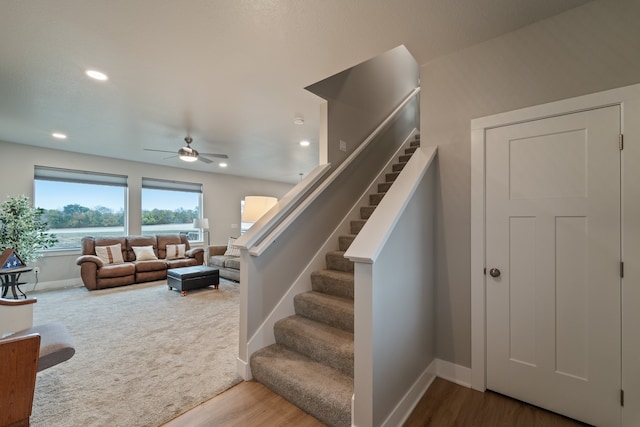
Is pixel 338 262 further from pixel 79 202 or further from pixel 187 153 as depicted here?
pixel 79 202

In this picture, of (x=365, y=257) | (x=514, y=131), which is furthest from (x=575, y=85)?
(x=365, y=257)

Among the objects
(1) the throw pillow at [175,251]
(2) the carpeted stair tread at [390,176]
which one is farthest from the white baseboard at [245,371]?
(1) the throw pillow at [175,251]

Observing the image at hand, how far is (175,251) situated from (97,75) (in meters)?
4.52

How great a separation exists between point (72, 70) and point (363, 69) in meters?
3.07

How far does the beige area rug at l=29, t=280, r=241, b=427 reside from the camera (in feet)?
5.99

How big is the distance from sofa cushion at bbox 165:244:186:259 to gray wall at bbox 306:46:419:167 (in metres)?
4.95

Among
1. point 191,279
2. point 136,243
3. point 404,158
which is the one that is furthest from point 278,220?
point 136,243

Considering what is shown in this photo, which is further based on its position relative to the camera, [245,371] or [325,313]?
[325,313]

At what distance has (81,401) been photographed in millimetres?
1904

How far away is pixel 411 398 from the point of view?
185 cm

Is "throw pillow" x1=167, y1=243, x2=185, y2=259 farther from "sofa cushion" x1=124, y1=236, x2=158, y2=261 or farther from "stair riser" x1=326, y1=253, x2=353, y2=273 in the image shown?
"stair riser" x1=326, y1=253, x2=353, y2=273

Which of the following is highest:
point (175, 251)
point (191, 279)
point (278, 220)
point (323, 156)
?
point (323, 156)

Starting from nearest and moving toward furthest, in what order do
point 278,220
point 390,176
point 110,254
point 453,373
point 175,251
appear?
point 453,373, point 278,220, point 390,176, point 110,254, point 175,251

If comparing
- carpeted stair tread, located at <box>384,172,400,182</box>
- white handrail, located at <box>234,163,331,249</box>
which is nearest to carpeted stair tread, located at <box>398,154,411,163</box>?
carpeted stair tread, located at <box>384,172,400,182</box>
